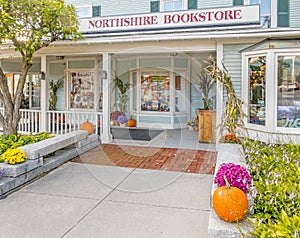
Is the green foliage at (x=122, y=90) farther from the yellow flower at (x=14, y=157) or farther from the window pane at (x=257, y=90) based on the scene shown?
the yellow flower at (x=14, y=157)

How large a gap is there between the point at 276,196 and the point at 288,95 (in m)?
4.20

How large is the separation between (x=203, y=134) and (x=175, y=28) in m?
3.04

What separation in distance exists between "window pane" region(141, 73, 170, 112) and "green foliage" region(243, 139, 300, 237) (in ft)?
20.2

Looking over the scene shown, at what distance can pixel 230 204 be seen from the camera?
2623 millimetres

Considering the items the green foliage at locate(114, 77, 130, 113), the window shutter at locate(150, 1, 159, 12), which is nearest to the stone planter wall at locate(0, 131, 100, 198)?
the green foliage at locate(114, 77, 130, 113)

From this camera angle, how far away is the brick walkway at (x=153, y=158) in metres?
5.64

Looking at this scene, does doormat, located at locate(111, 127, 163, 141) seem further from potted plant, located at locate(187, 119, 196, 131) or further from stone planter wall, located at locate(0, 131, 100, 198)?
stone planter wall, located at locate(0, 131, 100, 198)

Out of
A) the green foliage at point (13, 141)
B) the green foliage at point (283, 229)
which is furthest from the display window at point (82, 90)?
the green foliage at point (283, 229)

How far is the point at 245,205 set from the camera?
2.72 metres

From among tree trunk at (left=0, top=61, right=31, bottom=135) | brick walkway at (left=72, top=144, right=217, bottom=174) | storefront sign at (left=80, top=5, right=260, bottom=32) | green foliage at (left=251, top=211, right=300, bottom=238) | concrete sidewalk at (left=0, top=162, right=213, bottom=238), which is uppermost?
storefront sign at (left=80, top=5, right=260, bottom=32)

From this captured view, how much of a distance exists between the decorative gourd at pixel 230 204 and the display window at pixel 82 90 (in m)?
8.72

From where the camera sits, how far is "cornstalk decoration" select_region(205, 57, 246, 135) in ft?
21.1

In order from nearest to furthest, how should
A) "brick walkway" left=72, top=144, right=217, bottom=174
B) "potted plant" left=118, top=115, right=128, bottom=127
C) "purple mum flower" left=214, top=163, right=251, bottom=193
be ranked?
"purple mum flower" left=214, top=163, right=251, bottom=193 < "brick walkway" left=72, top=144, right=217, bottom=174 < "potted plant" left=118, top=115, right=128, bottom=127

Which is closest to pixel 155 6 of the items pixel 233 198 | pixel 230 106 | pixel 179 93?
pixel 179 93
